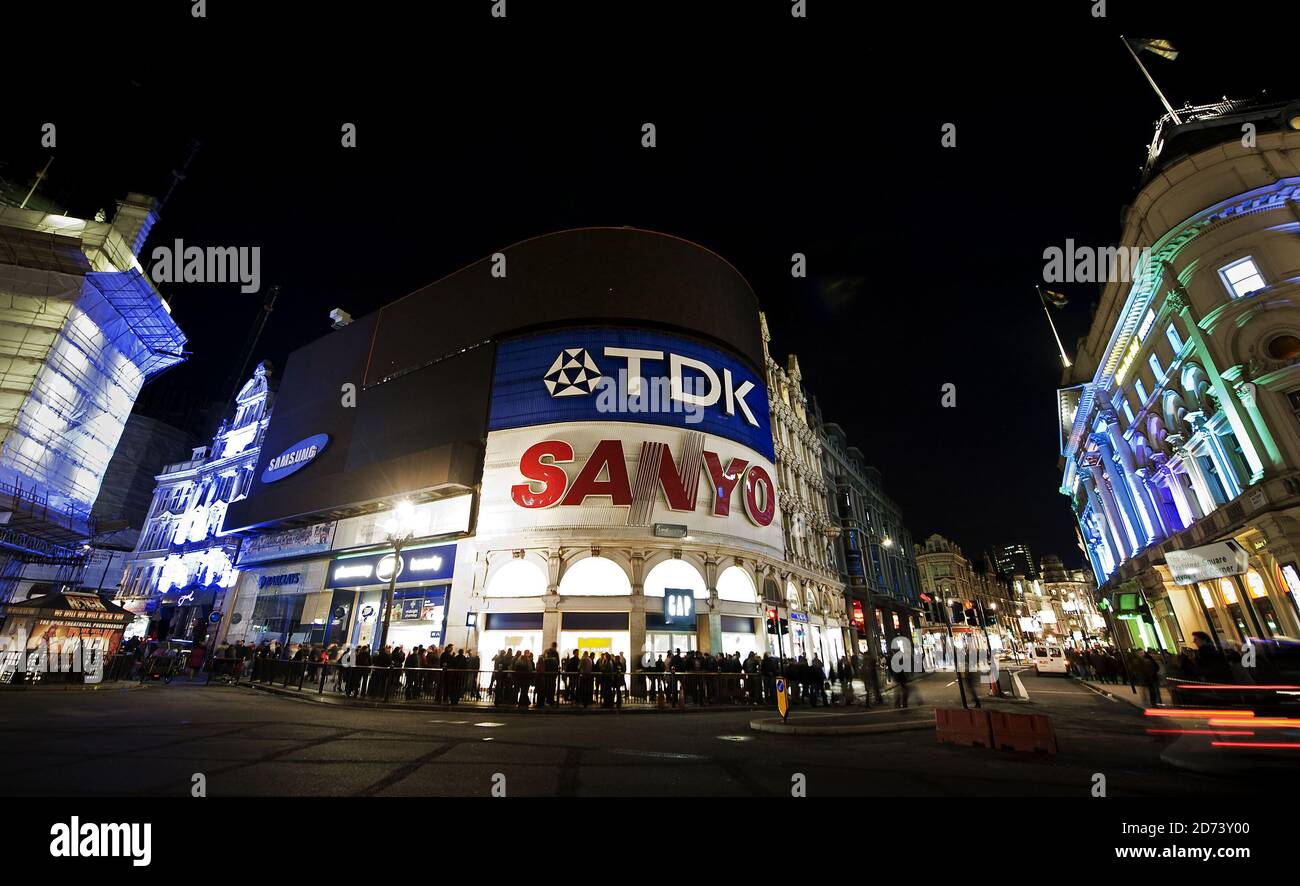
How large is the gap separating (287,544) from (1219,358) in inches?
2139

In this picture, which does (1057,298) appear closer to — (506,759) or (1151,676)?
(1151,676)

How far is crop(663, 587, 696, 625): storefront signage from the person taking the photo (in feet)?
83.2

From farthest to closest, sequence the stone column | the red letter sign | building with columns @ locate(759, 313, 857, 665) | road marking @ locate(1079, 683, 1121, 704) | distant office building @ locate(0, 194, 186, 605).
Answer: distant office building @ locate(0, 194, 186, 605)
building with columns @ locate(759, 313, 857, 665)
the stone column
the red letter sign
road marking @ locate(1079, 683, 1121, 704)

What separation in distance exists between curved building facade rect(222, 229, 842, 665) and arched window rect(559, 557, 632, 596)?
0.08 meters

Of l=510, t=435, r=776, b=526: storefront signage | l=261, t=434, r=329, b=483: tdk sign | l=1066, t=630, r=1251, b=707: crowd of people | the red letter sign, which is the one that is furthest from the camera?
l=261, t=434, r=329, b=483: tdk sign

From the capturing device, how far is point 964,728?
33.3ft

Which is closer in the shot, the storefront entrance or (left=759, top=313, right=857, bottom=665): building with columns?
the storefront entrance

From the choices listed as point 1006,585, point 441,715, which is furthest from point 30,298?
point 1006,585

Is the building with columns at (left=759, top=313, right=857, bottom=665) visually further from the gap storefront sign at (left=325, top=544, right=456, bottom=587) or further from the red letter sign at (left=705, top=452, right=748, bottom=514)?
the gap storefront sign at (left=325, top=544, right=456, bottom=587)

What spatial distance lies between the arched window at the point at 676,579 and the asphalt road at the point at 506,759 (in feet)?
43.6

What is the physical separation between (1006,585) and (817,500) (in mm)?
107730

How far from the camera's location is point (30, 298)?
125 feet
